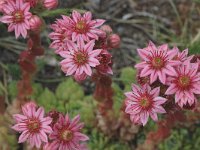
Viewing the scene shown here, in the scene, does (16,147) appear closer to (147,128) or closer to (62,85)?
(62,85)

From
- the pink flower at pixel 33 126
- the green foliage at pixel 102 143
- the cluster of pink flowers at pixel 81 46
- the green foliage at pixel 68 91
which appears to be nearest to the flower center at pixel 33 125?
the pink flower at pixel 33 126

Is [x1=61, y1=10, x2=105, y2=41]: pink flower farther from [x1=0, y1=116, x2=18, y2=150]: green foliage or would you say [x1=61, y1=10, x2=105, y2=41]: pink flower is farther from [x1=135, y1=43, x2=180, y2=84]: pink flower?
[x1=0, y1=116, x2=18, y2=150]: green foliage

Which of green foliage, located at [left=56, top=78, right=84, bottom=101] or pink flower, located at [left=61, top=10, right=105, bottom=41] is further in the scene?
green foliage, located at [left=56, top=78, right=84, bottom=101]

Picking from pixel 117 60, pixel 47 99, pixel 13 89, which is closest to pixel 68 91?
pixel 47 99

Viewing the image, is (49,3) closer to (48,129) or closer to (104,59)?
(104,59)

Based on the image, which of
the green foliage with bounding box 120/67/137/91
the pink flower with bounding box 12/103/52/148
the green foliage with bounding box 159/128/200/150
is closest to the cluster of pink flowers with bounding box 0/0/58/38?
the pink flower with bounding box 12/103/52/148

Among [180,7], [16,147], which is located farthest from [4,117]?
[180,7]

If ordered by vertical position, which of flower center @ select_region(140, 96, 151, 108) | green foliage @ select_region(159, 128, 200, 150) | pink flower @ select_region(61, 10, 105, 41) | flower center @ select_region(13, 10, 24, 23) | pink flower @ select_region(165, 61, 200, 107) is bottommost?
green foliage @ select_region(159, 128, 200, 150)
